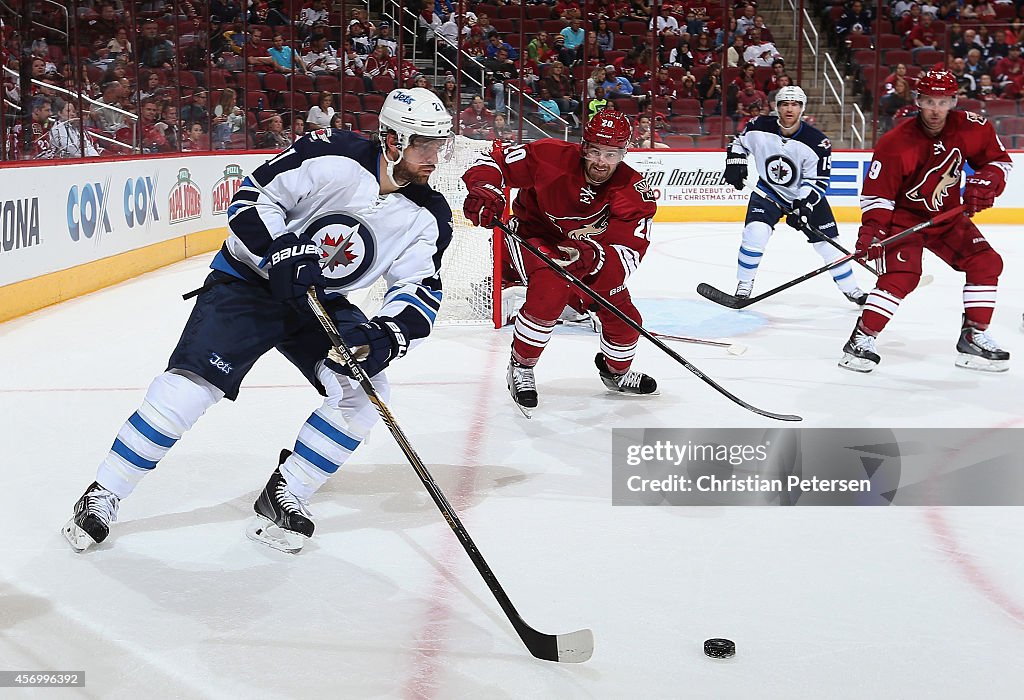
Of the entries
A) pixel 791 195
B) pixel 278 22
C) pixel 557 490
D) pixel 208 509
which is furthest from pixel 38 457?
pixel 278 22

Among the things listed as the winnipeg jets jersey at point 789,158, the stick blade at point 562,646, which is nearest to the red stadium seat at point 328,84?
the winnipeg jets jersey at point 789,158

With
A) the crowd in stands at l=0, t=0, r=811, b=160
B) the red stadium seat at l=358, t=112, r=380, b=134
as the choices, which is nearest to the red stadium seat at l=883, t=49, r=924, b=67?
the crowd in stands at l=0, t=0, r=811, b=160

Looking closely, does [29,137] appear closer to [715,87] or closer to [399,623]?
[399,623]

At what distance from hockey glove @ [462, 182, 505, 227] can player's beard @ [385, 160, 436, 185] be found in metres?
1.24

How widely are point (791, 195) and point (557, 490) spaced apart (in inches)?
141

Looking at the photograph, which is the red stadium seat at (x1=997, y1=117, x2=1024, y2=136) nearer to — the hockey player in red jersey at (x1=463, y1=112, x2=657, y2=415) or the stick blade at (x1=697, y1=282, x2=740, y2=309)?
the stick blade at (x1=697, y1=282, x2=740, y2=309)

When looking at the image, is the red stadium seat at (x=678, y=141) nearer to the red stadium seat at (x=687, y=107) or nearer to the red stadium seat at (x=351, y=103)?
the red stadium seat at (x=687, y=107)

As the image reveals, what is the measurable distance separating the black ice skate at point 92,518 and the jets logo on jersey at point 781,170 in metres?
4.43

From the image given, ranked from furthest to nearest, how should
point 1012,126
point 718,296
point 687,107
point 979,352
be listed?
1. point 687,107
2. point 1012,126
3. point 718,296
4. point 979,352

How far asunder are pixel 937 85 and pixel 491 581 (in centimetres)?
303

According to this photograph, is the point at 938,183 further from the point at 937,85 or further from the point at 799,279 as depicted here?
the point at 799,279

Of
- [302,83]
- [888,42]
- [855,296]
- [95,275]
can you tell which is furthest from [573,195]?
[888,42]

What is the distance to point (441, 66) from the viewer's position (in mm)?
11328

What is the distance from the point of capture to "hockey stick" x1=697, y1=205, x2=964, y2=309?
174 inches
